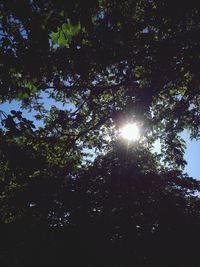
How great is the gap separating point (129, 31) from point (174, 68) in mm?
2458

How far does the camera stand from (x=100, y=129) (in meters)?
15.1

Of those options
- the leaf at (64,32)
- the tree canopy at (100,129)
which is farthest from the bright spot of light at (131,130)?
the leaf at (64,32)

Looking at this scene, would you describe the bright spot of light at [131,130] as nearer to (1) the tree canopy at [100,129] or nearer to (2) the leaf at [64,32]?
(1) the tree canopy at [100,129]

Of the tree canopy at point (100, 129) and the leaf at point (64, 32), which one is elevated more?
the tree canopy at point (100, 129)

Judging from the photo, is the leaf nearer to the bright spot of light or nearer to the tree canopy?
the tree canopy

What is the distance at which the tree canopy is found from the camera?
6430 millimetres

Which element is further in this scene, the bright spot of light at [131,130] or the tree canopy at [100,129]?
the bright spot of light at [131,130]

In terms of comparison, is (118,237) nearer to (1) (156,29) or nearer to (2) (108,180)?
(2) (108,180)

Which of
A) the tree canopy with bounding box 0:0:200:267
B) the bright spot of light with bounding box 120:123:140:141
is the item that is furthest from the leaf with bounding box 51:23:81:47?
the bright spot of light with bounding box 120:123:140:141

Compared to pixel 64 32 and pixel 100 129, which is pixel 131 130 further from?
pixel 64 32

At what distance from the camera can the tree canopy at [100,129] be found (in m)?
6.43

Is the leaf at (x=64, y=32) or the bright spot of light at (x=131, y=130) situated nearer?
the leaf at (x=64, y=32)

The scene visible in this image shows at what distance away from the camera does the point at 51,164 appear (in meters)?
13.9

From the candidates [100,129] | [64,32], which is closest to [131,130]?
[100,129]
